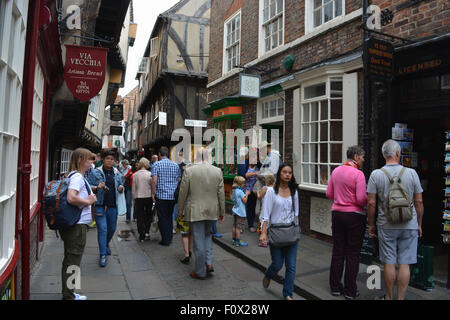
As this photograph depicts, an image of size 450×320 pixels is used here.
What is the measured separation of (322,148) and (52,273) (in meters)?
5.24

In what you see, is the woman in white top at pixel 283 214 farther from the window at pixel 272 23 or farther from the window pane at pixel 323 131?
the window at pixel 272 23

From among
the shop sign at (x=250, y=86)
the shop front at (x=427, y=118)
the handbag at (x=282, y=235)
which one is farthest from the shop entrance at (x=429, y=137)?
the shop sign at (x=250, y=86)

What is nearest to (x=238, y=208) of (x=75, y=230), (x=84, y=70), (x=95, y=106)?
(x=75, y=230)

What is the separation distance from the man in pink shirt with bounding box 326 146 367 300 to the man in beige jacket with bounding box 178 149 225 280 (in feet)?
5.53

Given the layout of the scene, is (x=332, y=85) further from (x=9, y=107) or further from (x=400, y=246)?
(x=9, y=107)

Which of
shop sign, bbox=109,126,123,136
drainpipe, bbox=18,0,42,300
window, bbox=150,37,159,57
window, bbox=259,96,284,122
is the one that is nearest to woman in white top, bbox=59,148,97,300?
drainpipe, bbox=18,0,42,300

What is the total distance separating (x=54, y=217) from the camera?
3.21m

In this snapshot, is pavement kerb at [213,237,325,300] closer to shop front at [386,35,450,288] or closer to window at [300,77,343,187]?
shop front at [386,35,450,288]

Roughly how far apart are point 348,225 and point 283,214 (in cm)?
86

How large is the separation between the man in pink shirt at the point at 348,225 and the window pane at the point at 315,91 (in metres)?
2.92

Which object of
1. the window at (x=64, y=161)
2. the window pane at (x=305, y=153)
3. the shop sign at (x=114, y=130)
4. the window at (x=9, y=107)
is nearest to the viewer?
the window at (x=9, y=107)

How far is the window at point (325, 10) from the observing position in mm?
6391

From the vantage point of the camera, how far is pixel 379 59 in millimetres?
4820

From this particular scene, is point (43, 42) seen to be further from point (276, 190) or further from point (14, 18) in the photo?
point (276, 190)
